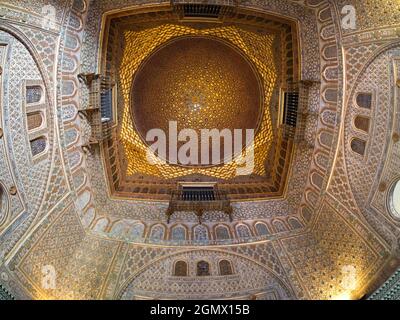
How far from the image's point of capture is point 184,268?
34.2 feet

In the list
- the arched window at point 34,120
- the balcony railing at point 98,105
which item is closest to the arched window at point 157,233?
the balcony railing at point 98,105

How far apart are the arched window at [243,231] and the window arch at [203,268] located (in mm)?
1516

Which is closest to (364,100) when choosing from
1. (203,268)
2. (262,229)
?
(262,229)

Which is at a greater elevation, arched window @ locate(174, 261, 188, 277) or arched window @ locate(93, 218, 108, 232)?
arched window @ locate(93, 218, 108, 232)

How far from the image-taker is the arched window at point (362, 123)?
340 inches

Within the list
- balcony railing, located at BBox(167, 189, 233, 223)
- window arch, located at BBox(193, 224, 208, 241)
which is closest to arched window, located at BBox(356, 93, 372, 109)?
balcony railing, located at BBox(167, 189, 233, 223)

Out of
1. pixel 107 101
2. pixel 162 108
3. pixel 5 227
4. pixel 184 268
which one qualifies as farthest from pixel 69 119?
pixel 184 268

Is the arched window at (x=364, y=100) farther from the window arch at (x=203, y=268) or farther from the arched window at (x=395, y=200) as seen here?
the window arch at (x=203, y=268)

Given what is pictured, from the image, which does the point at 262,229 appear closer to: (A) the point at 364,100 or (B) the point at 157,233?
(B) the point at 157,233

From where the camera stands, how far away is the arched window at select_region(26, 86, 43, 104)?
7.87 metres

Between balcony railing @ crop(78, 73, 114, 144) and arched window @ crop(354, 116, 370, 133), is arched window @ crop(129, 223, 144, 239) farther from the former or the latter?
arched window @ crop(354, 116, 370, 133)

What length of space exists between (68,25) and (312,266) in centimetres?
1038

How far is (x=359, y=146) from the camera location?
8.95 metres

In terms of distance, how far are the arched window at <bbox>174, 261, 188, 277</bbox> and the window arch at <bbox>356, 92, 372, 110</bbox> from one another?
24.0 feet
